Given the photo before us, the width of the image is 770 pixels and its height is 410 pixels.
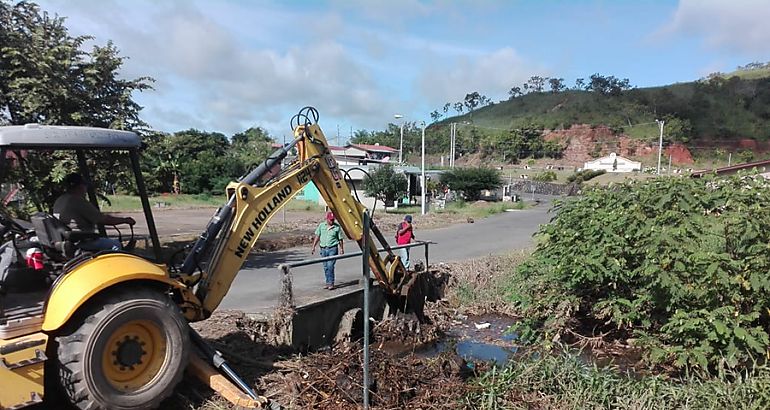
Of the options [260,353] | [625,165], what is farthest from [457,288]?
[625,165]

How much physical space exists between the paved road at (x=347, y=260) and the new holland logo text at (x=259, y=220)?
7.87ft

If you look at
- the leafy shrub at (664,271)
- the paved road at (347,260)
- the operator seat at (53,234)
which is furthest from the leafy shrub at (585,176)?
the operator seat at (53,234)

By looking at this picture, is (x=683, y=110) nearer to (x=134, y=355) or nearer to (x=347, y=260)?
(x=347, y=260)

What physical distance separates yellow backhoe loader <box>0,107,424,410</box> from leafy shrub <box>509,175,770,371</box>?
4.26 metres

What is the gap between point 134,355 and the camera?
5.09 m

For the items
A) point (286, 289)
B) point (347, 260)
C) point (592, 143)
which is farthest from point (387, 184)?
point (592, 143)

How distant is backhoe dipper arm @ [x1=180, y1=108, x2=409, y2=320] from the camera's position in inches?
245

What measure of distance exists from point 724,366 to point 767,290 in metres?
1.01

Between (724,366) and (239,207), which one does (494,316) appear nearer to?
(724,366)

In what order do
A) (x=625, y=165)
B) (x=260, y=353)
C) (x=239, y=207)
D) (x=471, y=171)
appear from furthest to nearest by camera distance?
(x=625, y=165), (x=471, y=171), (x=260, y=353), (x=239, y=207)

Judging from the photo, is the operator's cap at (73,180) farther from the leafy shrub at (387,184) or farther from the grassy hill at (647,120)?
the grassy hill at (647,120)

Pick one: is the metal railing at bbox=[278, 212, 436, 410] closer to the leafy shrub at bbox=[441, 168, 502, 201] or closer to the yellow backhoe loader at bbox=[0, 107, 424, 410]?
the yellow backhoe loader at bbox=[0, 107, 424, 410]

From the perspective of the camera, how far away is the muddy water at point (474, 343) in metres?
9.11

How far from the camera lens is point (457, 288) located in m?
12.9
